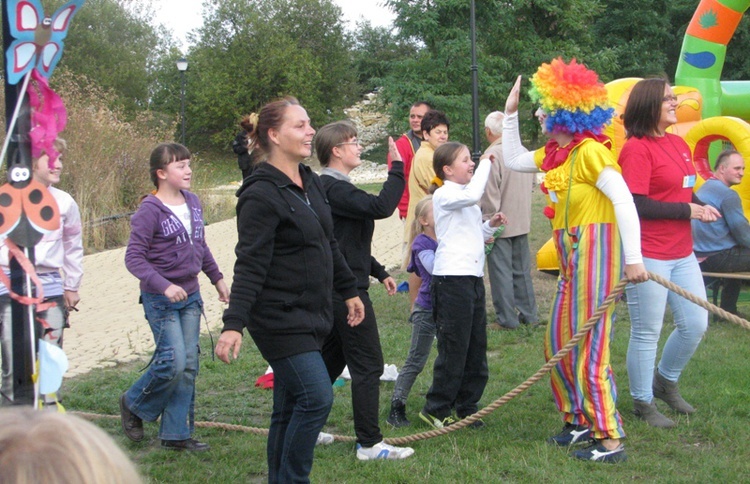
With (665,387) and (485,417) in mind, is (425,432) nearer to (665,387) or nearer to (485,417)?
(485,417)

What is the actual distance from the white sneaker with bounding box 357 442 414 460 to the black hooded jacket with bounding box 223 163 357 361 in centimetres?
108

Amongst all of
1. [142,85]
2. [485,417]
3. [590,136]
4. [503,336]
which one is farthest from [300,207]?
[142,85]

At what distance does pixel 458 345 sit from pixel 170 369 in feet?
5.31

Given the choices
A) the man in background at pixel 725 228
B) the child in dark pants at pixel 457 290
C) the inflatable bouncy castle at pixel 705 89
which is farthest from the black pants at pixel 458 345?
the inflatable bouncy castle at pixel 705 89

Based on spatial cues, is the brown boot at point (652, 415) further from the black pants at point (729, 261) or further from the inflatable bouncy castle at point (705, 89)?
the inflatable bouncy castle at point (705, 89)

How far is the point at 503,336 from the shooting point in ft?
24.8

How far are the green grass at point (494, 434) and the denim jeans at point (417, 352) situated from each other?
0.72 feet

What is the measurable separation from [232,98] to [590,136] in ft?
142

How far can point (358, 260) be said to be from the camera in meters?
4.59

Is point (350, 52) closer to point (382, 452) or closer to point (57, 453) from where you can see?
point (382, 452)

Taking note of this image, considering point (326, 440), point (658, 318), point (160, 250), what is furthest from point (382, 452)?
point (658, 318)

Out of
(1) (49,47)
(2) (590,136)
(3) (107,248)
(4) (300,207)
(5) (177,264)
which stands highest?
(1) (49,47)

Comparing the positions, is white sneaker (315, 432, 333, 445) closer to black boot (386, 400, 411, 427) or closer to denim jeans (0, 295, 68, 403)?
black boot (386, 400, 411, 427)

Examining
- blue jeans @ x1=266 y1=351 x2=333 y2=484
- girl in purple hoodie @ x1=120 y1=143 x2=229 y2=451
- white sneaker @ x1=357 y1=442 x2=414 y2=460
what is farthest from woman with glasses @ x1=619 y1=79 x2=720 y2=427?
girl in purple hoodie @ x1=120 y1=143 x2=229 y2=451
